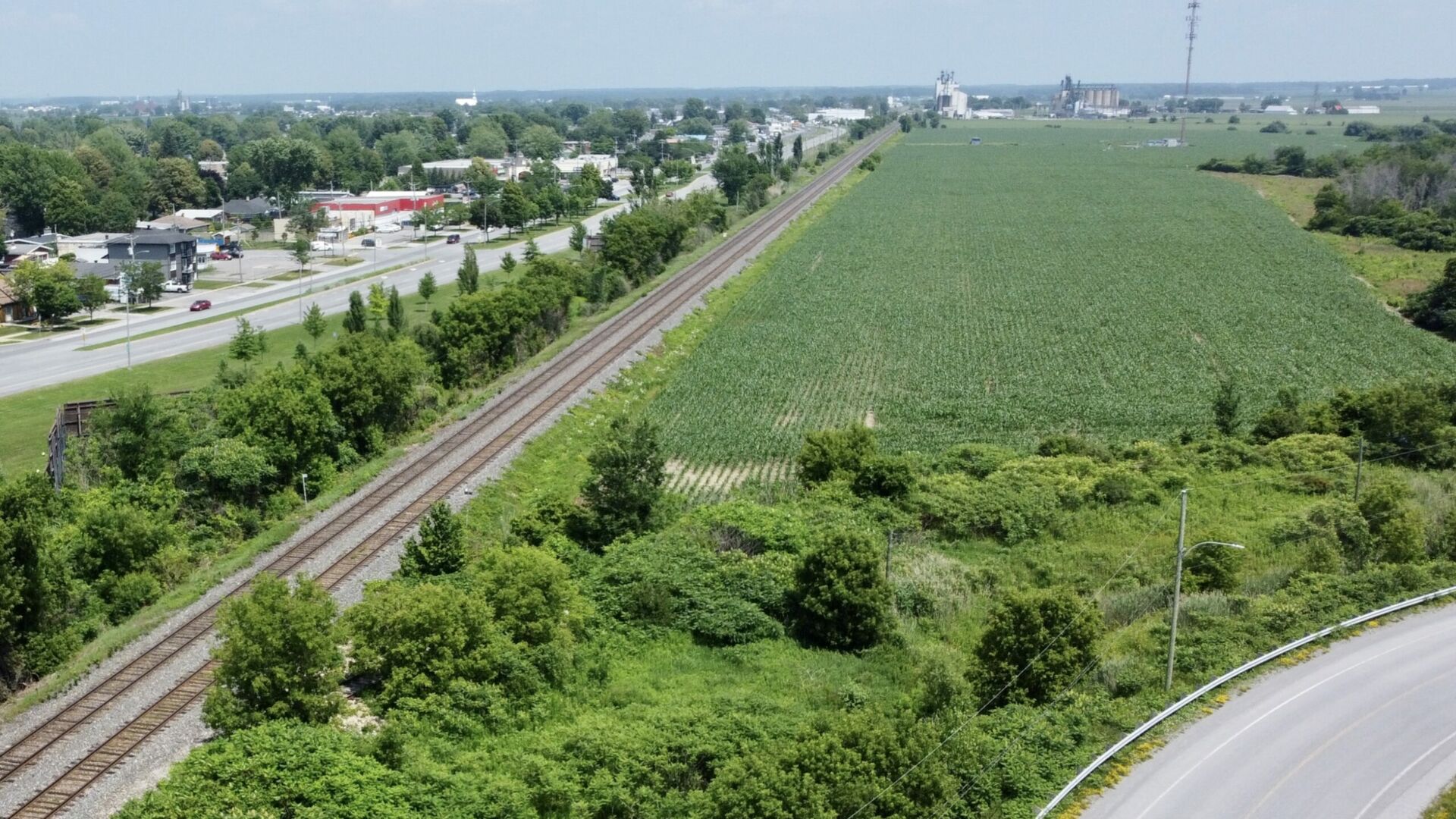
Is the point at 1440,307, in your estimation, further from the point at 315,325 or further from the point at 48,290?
the point at 48,290

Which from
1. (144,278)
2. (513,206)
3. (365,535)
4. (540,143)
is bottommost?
(365,535)

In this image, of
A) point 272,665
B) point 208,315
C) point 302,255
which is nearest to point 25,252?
point 302,255

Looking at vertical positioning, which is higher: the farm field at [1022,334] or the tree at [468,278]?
the tree at [468,278]

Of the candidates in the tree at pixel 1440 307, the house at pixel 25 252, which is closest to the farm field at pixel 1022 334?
the tree at pixel 1440 307

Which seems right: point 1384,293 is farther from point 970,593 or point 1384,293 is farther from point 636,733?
point 636,733

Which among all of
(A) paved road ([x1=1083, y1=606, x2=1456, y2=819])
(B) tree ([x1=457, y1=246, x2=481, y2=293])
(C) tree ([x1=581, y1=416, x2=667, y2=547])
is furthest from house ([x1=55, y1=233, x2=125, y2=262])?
(A) paved road ([x1=1083, y1=606, x2=1456, y2=819])

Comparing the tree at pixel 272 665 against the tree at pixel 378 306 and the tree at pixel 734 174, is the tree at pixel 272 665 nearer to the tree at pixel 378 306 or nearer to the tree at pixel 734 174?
the tree at pixel 378 306
